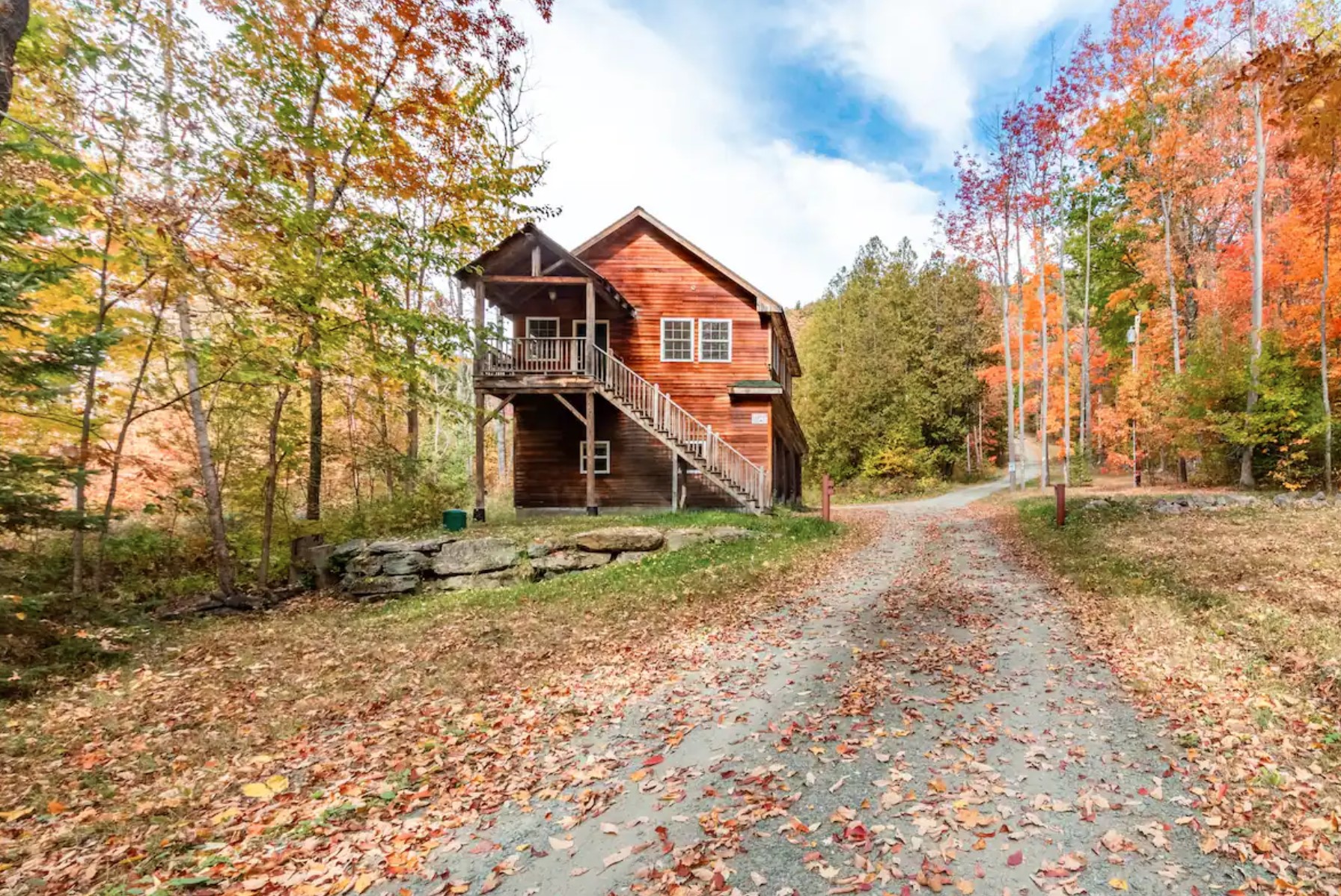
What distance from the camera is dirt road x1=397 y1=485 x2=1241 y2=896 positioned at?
142 inches

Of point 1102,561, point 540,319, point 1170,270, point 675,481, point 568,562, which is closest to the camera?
point 1102,561

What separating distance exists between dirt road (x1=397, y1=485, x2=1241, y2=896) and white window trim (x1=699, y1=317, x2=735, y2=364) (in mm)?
14105

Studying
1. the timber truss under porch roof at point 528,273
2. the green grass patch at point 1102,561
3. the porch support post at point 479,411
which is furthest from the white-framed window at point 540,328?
the green grass patch at point 1102,561

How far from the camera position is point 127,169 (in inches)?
390

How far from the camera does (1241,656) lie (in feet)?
20.5

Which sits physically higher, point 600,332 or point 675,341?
point 600,332

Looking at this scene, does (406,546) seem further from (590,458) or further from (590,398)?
(590,398)

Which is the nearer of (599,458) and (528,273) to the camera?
(528,273)

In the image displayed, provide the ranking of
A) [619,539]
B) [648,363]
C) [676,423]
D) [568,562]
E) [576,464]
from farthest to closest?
[648,363] → [576,464] → [676,423] → [619,539] → [568,562]

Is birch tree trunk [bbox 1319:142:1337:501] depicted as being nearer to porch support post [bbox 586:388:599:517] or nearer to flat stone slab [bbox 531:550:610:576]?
flat stone slab [bbox 531:550:610:576]

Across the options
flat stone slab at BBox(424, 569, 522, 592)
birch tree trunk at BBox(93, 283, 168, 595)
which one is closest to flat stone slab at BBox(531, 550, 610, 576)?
flat stone slab at BBox(424, 569, 522, 592)

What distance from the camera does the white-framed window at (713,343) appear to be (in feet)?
67.5

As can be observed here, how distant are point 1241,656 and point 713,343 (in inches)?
635

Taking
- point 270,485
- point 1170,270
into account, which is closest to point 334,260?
point 270,485
